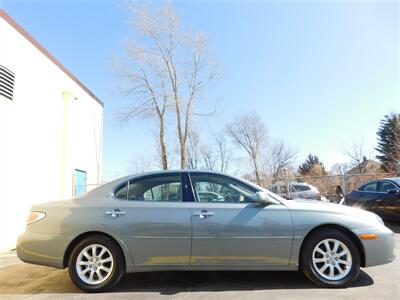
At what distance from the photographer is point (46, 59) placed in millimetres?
9234

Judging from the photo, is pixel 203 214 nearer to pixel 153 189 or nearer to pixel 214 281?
pixel 153 189

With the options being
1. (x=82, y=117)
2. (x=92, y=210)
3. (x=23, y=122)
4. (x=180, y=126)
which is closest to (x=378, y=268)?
(x=92, y=210)

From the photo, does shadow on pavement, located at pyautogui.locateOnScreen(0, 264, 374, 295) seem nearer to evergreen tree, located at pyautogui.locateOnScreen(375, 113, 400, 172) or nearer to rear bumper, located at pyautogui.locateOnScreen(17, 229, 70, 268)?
rear bumper, located at pyautogui.locateOnScreen(17, 229, 70, 268)

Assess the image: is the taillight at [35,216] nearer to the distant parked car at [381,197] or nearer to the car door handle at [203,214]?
the car door handle at [203,214]

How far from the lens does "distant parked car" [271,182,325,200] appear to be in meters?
13.3

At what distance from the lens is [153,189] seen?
4.31m

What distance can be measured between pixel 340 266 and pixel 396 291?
25.2 inches

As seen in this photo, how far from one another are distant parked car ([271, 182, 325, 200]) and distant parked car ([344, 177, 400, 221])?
3.76 metres

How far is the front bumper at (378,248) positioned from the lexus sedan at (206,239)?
1 centimetres

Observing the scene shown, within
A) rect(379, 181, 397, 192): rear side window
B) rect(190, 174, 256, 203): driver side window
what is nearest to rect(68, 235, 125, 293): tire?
rect(190, 174, 256, 203): driver side window

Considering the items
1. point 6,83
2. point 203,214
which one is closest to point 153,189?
point 203,214

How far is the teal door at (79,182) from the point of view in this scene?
10938 mm

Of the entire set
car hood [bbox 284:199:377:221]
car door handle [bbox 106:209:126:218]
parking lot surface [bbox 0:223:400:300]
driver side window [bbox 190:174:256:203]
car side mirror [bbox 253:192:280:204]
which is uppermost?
driver side window [bbox 190:174:256:203]

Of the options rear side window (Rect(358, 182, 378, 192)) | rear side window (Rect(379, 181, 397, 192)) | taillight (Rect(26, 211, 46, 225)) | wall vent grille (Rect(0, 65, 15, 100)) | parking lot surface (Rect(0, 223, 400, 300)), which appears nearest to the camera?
parking lot surface (Rect(0, 223, 400, 300))
